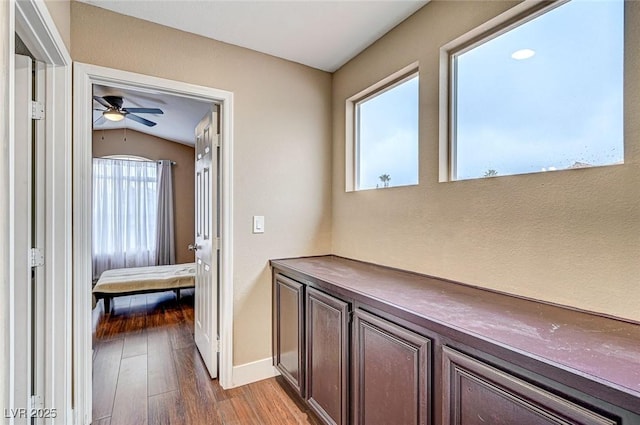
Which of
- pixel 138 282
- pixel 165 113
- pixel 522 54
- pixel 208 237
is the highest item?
pixel 165 113

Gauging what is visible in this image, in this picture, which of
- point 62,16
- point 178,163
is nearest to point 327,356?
point 62,16

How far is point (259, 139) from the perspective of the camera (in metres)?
2.43

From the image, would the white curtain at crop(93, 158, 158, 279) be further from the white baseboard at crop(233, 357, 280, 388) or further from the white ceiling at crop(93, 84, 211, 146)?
the white baseboard at crop(233, 357, 280, 388)

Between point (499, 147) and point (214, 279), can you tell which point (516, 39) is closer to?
point (499, 147)

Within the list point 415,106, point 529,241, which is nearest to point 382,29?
point 415,106

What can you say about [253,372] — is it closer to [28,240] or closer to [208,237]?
[208,237]

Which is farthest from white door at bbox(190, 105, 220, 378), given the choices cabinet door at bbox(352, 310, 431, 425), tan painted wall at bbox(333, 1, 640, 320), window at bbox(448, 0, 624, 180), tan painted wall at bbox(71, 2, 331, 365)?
window at bbox(448, 0, 624, 180)

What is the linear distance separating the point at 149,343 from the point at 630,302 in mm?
3484

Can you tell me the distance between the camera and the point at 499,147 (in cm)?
160

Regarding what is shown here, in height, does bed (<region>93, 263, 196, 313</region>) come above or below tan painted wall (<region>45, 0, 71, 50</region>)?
below

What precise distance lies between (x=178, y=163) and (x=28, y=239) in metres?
4.90

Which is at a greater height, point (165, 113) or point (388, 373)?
point (165, 113)

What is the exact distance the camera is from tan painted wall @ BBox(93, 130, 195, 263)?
577 cm

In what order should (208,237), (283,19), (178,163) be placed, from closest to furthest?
(283,19)
(208,237)
(178,163)
